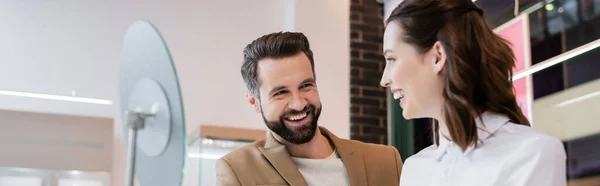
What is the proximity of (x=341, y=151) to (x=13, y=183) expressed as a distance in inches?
132

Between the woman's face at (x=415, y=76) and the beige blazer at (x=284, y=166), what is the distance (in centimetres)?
52

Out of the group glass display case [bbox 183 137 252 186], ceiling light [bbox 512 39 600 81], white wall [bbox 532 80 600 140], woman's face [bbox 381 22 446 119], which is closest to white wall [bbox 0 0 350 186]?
glass display case [bbox 183 137 252 186]

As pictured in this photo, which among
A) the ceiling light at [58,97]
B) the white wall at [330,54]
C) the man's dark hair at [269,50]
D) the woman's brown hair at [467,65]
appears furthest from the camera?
the white wall at [330,54]

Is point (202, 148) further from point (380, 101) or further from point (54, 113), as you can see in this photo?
point (380, 101)

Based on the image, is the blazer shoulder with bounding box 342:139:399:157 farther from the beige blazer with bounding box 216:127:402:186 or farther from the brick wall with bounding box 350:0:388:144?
the brick wall with bounding box 350:0:388:144

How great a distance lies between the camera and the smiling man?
1968 millimetres

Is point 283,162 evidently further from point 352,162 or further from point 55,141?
point 55,141

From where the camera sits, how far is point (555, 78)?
4148mm

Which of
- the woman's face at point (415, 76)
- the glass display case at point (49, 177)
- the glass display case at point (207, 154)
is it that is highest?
the woman's face at point (415, 76)

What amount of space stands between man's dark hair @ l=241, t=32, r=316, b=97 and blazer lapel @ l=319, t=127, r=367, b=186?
256mm

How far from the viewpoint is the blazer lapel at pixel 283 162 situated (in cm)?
193

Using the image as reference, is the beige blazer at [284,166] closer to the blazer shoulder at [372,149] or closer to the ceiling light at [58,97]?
the blazer shoulder at [372,149]

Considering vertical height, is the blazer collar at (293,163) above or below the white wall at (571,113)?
above

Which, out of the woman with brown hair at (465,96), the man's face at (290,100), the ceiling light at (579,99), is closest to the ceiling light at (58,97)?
the ceiling light at (579,99)
